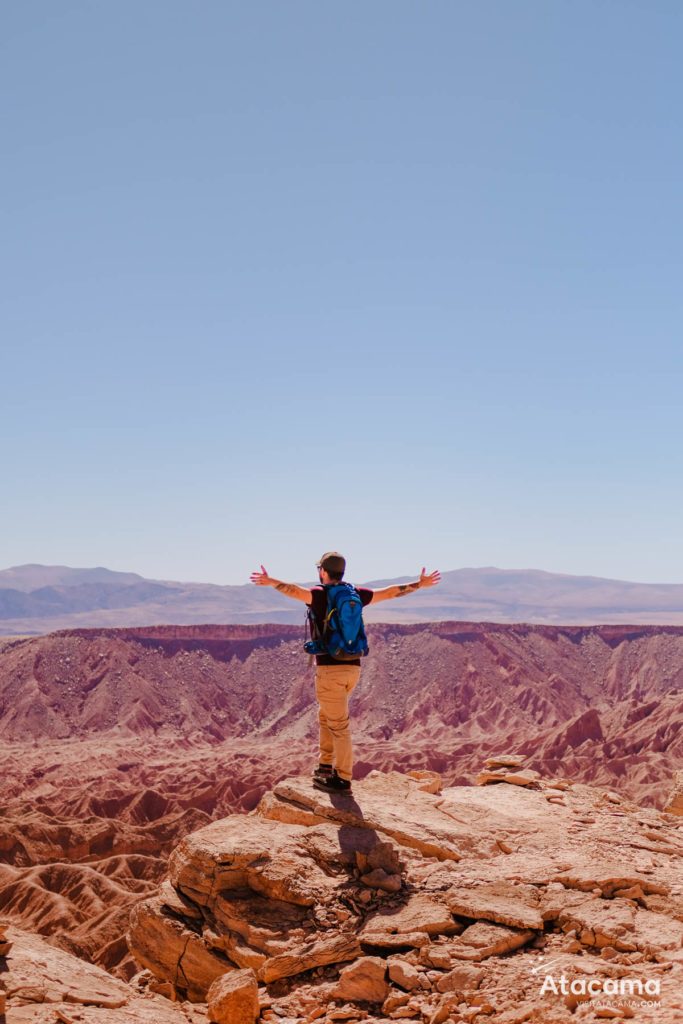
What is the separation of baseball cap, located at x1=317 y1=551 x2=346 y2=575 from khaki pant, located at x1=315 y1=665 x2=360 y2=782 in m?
0.88

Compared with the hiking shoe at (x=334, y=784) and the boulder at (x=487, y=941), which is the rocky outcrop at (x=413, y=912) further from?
the hiking shoe at (x=334, y=784)

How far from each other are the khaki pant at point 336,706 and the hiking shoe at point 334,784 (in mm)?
55

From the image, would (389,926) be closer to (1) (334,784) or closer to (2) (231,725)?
(1) (334,784)

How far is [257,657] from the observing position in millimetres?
76188

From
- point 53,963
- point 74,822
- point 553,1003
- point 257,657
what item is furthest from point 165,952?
point 257,657

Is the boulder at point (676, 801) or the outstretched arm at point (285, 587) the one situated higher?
the outstretched arm at point (285, 587)

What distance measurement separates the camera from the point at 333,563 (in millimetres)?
7832

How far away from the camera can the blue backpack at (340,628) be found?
7594 millimetres

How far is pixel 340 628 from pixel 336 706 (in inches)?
30.8

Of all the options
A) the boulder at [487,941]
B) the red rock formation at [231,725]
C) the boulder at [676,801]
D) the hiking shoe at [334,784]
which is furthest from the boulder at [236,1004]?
the red rock formation at [231,725]

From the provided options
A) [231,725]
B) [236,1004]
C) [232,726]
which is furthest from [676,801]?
[231,725]

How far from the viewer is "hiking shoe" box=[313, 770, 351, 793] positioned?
27.2 feet

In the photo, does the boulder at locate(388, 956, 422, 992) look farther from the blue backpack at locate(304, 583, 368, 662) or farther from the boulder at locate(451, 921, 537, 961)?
the blue backpack at locate(304, 583, 368, 662)

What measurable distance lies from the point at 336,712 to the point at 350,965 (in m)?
2.51
